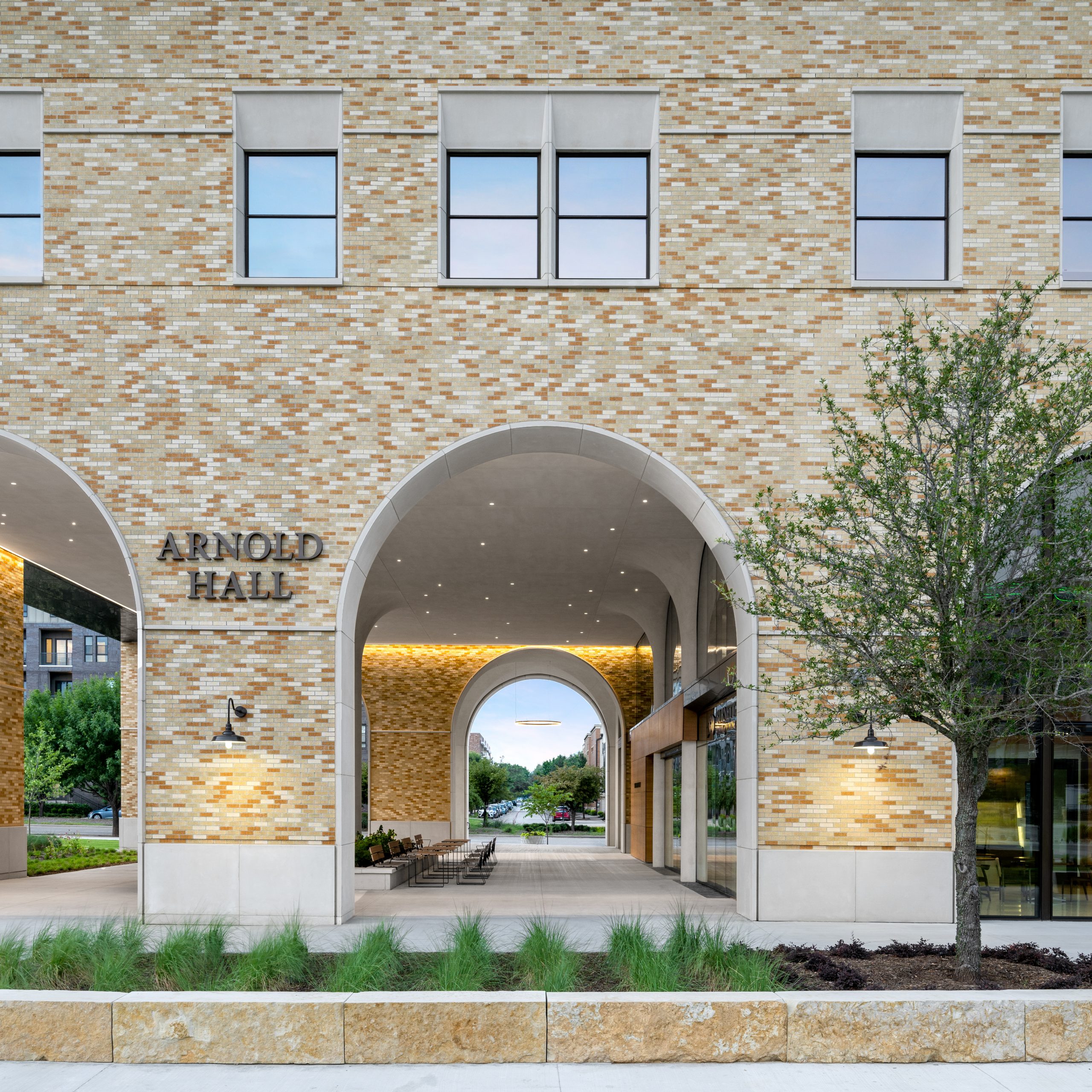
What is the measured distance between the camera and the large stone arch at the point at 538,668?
1566 inches

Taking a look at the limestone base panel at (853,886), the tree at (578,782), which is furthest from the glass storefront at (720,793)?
the tree at (578,782)

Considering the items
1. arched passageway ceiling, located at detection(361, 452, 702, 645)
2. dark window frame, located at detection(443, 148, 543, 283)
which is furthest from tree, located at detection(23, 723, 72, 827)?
dark window frame, located at detection(443, 148, 543, 283)

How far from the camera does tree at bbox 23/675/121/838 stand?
2040 inches

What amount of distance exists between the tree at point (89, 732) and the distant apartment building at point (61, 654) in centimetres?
1648

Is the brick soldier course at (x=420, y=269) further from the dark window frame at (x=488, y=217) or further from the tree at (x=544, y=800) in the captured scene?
the tree at (x=544, y=800)

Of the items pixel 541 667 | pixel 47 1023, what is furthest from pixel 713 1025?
pixel 541 667

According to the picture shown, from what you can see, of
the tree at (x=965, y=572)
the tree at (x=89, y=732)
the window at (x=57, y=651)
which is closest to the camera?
the tree at (x=965, y=572)

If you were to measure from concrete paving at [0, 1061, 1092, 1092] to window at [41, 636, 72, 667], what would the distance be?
229ft

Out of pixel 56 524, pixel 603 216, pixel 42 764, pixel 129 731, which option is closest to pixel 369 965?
pixel 603 216

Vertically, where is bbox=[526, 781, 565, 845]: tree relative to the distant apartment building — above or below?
below

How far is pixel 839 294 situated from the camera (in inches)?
570

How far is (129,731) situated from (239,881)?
18313 millimetres

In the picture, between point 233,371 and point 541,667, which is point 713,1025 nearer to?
point 233,371

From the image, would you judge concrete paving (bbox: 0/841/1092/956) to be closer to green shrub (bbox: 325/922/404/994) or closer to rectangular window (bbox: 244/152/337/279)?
green shrub (bbox: 325/922/404/994)
